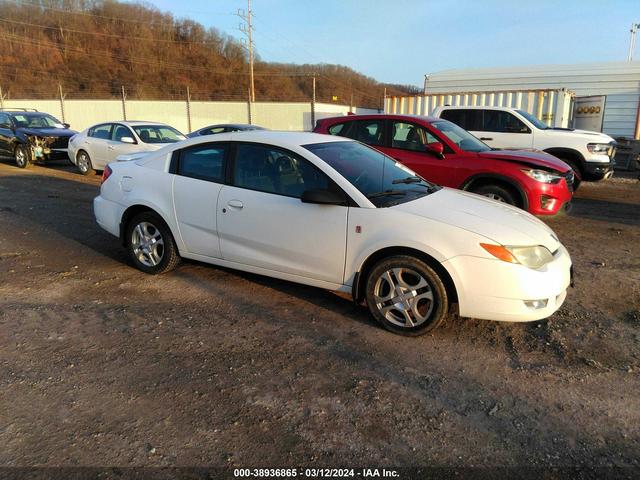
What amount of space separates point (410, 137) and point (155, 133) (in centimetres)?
734

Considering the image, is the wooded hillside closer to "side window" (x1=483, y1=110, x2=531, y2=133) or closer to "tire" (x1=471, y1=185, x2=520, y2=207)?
"side window" (x1=483, y1=110, x2=531, y2=133)

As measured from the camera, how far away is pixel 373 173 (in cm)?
453

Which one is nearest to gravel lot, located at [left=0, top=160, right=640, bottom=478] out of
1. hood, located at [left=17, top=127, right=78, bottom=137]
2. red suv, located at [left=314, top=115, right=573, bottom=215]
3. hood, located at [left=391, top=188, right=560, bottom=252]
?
hood, located at [left=391, top=188, right=560, bottom=252]

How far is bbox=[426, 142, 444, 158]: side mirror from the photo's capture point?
7203 mm

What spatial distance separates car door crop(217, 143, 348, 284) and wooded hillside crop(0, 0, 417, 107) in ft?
149

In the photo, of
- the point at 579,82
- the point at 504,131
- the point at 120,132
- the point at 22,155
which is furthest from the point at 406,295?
the point at 579,82

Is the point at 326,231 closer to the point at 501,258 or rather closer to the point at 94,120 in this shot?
the point at 501,258

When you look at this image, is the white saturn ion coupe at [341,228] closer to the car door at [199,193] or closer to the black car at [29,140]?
the car door at [199,193]

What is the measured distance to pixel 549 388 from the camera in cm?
326

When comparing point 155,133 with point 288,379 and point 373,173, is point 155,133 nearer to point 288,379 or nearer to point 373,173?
point 373,173

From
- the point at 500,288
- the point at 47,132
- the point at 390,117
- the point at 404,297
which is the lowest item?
the point at 404,297

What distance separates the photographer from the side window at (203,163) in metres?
4.79

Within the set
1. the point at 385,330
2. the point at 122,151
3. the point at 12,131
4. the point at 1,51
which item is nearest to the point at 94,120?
the point at 12,131

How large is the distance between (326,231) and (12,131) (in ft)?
46.2
